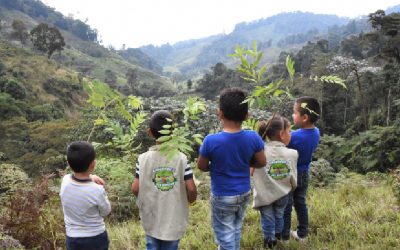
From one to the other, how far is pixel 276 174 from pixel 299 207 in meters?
0.53

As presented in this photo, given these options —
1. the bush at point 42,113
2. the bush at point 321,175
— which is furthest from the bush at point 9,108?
the bush at point 321,175

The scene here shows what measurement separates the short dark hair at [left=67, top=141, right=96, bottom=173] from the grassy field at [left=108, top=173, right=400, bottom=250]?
1636 millimetres

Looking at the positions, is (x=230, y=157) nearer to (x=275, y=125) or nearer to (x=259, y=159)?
(x=259, y=159)

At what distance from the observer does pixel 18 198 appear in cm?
416

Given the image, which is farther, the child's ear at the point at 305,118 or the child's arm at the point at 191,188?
the child's ear at the point at 305,118

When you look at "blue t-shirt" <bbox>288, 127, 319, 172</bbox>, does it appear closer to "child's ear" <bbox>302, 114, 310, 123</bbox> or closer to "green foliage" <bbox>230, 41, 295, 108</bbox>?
"child's ear" <bbox>302, 114, 310, 123</bbox>

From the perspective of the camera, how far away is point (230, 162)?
9.24 ft

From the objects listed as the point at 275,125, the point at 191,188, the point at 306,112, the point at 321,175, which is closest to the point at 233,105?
the point at 191,188

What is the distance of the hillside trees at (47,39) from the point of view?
187ft

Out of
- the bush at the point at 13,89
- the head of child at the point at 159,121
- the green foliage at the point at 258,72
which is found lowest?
the bush at the point at 13,89

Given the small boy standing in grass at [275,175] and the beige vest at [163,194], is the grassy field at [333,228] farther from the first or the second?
the beige vest at [163,194]

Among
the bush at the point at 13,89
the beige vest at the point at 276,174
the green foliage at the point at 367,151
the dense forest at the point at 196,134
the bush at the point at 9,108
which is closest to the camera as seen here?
the beige vest at the point at 276,174

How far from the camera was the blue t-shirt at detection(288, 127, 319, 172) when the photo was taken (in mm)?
3678

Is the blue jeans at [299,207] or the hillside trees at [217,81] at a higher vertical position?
the blue jeans at [299,207]
